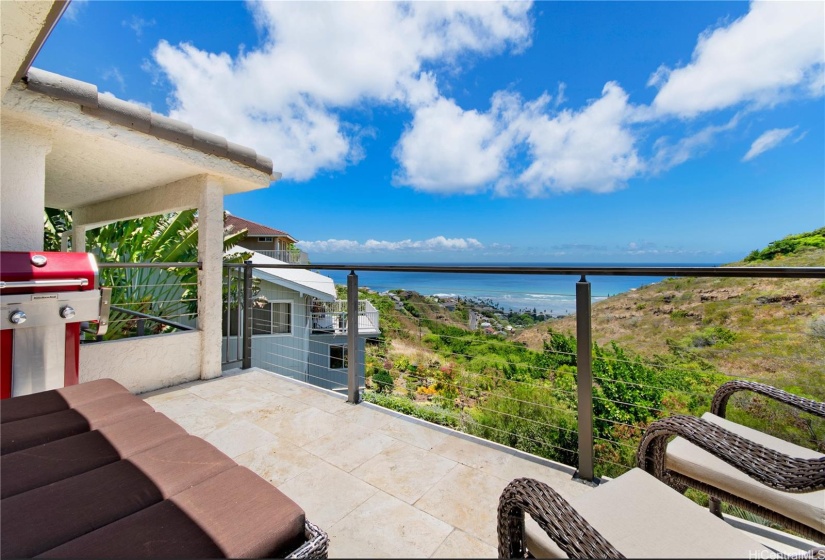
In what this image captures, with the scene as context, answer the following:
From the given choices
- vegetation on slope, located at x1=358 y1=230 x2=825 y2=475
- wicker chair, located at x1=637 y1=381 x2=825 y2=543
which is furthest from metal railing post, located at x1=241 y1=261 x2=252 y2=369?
wicker chair, located at x1=637 y1=381 x2=825 y2=543

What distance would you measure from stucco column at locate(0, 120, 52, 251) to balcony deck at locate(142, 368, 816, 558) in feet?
5.48

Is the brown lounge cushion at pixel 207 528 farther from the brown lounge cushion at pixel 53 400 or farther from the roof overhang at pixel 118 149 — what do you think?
the roof overhang at pixel 118 149

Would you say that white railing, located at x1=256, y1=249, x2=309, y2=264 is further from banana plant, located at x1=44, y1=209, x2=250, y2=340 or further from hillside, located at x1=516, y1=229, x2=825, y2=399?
hillside, located at x1=516, y1=229, x2=825, y2=399

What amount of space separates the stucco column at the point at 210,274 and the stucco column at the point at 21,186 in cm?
125

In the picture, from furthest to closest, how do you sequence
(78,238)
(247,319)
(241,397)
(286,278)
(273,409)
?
(286,278) < (78,238) < (247,319) < (241,397) < (273,409)

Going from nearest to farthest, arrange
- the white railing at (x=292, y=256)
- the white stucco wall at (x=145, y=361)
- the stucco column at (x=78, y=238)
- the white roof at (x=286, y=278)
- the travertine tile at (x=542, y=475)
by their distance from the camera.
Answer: the travertine tile at (x=542, y=475) < the white stucco wall at (x=145, y=361) < the stucco column at (x=78, y=238) < the white roof at (x=286, y=278) < the white railing at (x=292, y=256)

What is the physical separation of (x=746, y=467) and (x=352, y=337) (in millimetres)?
2637

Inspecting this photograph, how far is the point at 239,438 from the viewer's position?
2617 mm

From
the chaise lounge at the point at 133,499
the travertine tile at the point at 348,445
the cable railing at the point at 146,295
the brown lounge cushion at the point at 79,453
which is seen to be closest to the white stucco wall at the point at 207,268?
the cable railing at the point at 146,295

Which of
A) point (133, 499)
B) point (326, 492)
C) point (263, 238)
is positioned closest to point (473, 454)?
point (326, 492)

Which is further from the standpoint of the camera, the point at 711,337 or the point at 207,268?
the point at 711,337

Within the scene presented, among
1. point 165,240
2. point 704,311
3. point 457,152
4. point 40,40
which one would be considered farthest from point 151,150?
point 457,152

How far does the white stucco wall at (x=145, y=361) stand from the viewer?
3322mm

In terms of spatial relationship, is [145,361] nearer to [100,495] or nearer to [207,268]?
[207,268]
